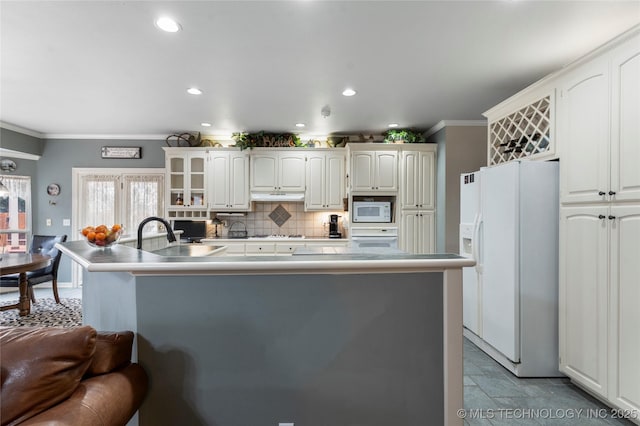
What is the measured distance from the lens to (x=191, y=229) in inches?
189

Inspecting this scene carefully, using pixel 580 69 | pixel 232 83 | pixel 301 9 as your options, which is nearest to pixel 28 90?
pixel 232 83

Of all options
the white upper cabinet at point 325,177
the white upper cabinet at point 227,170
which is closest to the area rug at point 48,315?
the white upper cabinet at point 227,170

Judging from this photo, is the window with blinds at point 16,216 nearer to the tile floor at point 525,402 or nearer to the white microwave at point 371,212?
the white microwave at point 371,212

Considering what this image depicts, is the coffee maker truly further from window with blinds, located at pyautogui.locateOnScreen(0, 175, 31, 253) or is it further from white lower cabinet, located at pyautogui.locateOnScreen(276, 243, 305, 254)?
window with blinds, located at pyautogui.locateOnScreen(0, 175, 31, 253)

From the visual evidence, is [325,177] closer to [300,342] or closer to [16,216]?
[300,342]

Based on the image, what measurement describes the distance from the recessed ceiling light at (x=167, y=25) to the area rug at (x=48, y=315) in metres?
3.24

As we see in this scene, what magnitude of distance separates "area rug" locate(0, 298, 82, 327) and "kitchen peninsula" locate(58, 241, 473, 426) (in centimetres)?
285

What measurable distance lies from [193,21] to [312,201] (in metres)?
Result: 3.07

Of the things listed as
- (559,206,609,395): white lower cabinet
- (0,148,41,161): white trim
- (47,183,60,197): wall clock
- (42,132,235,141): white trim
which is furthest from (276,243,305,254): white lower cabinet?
(0,148,41,161): white trim

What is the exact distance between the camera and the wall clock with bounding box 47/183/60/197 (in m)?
4.87

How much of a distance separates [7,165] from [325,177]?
4880 mm

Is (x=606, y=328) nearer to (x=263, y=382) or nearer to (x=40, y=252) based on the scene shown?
(x=263, y=382)

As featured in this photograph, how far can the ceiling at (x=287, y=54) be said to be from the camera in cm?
189

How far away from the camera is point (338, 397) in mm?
1397
